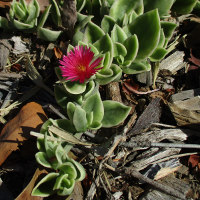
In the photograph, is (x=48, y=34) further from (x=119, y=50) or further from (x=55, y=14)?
(x=119, y=50)

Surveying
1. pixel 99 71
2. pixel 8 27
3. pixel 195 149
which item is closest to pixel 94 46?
pixel 99 71

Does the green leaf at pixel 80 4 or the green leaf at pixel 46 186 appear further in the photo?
the green leaf at pixel 80 4

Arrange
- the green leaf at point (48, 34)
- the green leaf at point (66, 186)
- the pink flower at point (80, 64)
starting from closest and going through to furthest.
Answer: the green leaf at point (66, 186), the pink flower at point (80, 64), the green leaf at point (48, 34)

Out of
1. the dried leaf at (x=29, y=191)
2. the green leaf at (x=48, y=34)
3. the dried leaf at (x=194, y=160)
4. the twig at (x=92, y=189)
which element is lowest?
the twig at (x=92, y=189)

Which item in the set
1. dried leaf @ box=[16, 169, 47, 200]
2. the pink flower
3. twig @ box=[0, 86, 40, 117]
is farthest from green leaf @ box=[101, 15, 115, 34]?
dried leaf @ box=[16, 169, 47, 200]

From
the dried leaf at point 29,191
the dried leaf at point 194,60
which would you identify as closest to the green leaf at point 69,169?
the dried leaf at point 29,191

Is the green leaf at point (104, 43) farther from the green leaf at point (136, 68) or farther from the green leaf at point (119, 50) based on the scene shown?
the green leaf at point (136, 68)

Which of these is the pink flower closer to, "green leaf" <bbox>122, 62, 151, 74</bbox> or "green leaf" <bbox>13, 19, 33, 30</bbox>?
"green leaf" <bbox>122, 62, 151, 74</bbox>

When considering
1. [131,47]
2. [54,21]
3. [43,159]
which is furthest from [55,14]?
[43,159]
